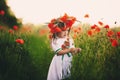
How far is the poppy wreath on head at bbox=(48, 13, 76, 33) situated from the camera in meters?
4.31

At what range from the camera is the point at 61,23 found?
14.3ft

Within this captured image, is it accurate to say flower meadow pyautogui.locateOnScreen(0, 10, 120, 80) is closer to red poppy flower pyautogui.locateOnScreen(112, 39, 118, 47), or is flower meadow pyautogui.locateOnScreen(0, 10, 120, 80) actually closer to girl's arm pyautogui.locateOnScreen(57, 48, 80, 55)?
red poppy flower pyautogui.locateOnScreen(112, 39, 118, 47)

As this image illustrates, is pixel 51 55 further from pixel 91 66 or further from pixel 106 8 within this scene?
pixel 106 8

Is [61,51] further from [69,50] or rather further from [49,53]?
[49,53]

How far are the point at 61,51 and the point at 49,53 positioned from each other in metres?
0.25

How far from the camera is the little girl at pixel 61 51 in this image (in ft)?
14.0

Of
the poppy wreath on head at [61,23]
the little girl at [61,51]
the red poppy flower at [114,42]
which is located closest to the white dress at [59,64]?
the little girl at [61,51]

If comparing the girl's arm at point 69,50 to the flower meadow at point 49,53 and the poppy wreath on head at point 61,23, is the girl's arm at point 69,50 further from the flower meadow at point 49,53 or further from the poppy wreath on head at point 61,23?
the poppy wreath on head at point 61,23

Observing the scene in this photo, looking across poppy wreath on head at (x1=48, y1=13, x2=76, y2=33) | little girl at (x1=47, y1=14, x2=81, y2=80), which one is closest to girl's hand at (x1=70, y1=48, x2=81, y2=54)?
little girl at (x1=47, y1=14, x2=81, y2=80)

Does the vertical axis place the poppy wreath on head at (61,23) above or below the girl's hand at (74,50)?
above

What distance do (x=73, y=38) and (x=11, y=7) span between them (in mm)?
908

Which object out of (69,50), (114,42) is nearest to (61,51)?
(69,50)

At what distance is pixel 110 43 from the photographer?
456 cm

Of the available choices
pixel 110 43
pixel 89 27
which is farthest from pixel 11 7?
pixel 110 43
